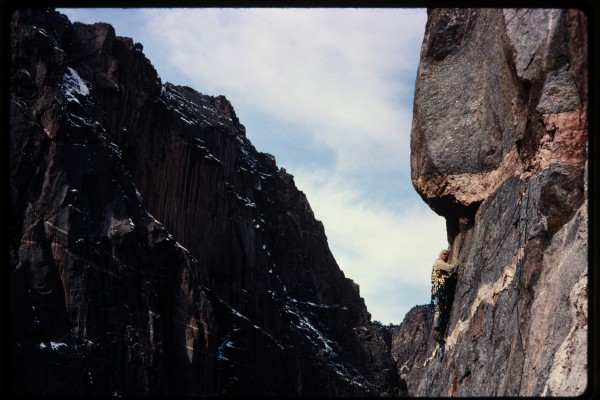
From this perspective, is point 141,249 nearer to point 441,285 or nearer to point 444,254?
point 444,254

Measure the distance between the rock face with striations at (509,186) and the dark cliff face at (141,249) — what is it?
4241 centimetres

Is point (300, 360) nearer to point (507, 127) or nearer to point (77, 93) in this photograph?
point (77, 93)

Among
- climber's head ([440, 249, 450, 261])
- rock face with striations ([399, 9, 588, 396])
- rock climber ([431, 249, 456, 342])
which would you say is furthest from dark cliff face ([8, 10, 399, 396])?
rock face with striations ([399, 9, 588, 396])

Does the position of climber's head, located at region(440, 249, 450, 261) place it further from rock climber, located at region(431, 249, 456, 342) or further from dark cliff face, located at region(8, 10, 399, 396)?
dark cliff face, located at region(8, 10, 399, 396)

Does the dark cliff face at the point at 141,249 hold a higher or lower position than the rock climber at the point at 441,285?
higher

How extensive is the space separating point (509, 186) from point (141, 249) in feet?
245

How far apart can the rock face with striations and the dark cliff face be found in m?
42.4

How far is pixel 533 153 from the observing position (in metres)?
15.0

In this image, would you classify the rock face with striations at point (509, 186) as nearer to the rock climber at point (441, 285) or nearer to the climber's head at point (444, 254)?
the climber's head at point (444, 254)

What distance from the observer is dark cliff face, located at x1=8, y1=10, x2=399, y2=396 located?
7588cm

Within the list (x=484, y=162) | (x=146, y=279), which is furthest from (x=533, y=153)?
(x=146, y=279)

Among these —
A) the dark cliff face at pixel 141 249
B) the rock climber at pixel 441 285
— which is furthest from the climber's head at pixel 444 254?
the dark cliff face at pixel 141 249

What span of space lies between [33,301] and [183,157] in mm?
32983

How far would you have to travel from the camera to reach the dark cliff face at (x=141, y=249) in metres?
75.9
